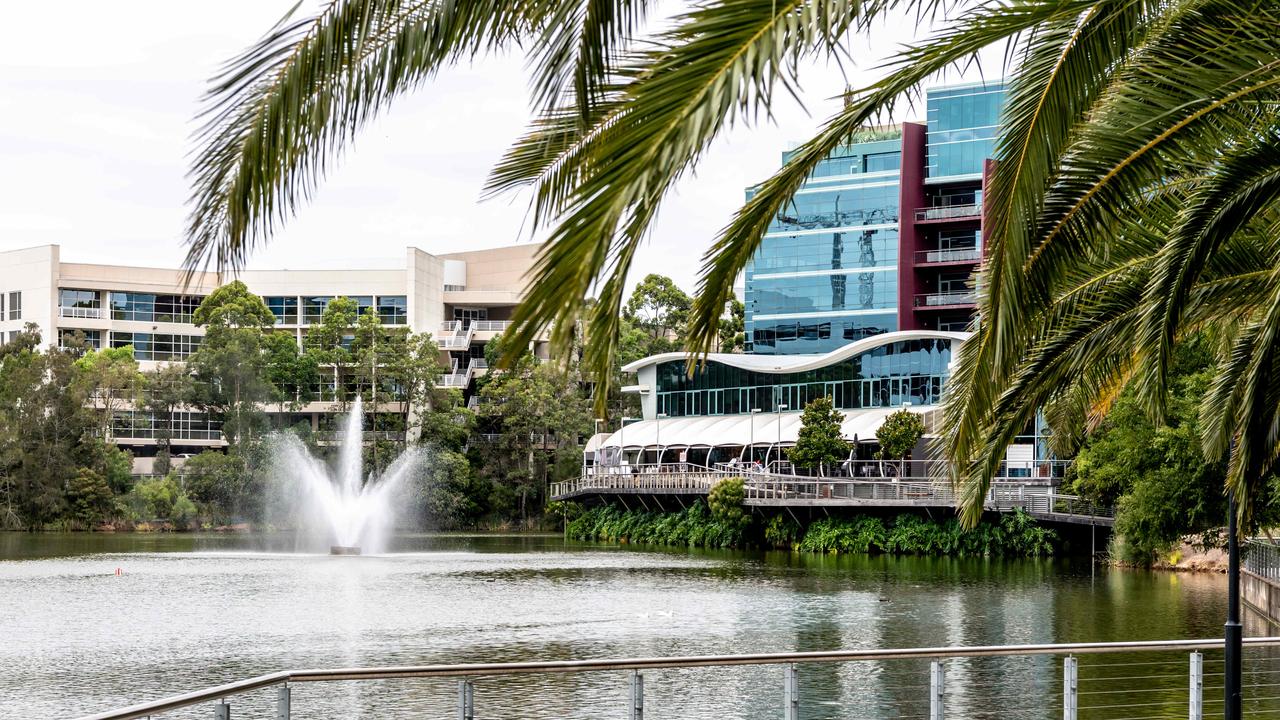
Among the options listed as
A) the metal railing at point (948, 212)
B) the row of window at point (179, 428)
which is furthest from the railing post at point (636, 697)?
the row of window at point (179, 428)

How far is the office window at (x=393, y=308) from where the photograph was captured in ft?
345

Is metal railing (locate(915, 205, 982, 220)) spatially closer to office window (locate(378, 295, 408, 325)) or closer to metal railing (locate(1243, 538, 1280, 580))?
office window (locate(378, 295, 408, 325))

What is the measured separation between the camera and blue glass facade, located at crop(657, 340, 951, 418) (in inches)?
2886

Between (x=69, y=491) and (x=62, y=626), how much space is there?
5120cm

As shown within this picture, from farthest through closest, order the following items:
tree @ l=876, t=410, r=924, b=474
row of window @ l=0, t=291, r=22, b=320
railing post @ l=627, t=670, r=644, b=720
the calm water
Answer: row of window @ l=0, t=291, r=22, b=320, tree @ l=876, t=410, r=924, b=474, the calm water, railing post @ l=627, t=670, r=644, b=720

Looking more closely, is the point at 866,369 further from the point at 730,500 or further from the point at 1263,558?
the point at 1263,558

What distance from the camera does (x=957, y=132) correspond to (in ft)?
264

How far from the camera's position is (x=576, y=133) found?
20.7 feet

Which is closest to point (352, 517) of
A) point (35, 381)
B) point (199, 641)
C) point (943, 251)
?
point (35, 381)

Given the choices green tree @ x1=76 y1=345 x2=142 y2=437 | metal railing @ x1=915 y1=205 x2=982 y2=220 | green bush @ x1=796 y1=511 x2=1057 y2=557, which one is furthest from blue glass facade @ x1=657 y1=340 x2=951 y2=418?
green tree @ x1=76 y1=345 x2=142 y2=437

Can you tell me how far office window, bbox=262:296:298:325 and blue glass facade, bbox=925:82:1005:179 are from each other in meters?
47.3

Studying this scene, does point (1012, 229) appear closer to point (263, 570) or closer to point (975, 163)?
point (263, 570)

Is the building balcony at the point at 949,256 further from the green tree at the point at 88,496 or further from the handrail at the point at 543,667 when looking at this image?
the handrail at the point at 543,667

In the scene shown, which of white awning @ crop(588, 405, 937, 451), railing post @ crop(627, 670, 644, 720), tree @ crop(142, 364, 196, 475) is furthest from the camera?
tree @ crop(142, 364, 196, 475)
